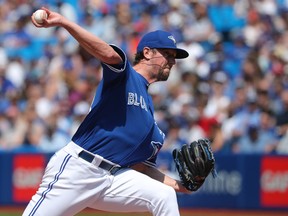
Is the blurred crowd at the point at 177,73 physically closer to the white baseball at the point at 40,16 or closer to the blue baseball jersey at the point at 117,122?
the blue baseball jersey at the point at 117,122

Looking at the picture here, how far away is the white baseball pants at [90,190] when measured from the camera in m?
5.62

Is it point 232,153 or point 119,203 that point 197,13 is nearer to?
point 232,153

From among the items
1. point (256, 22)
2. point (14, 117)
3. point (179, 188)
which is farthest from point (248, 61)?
point (179, 188)

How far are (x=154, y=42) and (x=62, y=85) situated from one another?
8346 mm

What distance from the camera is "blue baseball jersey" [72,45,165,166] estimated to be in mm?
5711

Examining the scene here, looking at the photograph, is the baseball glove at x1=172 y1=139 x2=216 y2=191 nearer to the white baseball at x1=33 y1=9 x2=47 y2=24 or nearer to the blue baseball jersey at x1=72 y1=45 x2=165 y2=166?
→ the blue baseball jersey at x1=72 y1=45 x2=165 y2=166

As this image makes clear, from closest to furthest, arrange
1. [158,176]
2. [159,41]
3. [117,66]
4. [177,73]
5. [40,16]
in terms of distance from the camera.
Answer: [40,16] < [117,66] < [159,41] < [158,176] < [177,73]

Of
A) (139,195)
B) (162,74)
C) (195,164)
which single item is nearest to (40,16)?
(162,74)

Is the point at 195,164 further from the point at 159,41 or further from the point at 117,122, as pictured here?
the point at 159,41

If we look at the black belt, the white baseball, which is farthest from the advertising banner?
the white baseball

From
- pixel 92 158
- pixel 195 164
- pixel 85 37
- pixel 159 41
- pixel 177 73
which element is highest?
pixel 85 37

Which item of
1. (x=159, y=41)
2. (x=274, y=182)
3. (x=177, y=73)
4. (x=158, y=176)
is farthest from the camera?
(x=177, y=73)

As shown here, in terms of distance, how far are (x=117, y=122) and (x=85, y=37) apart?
2.60 feet

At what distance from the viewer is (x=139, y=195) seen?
5.75m
